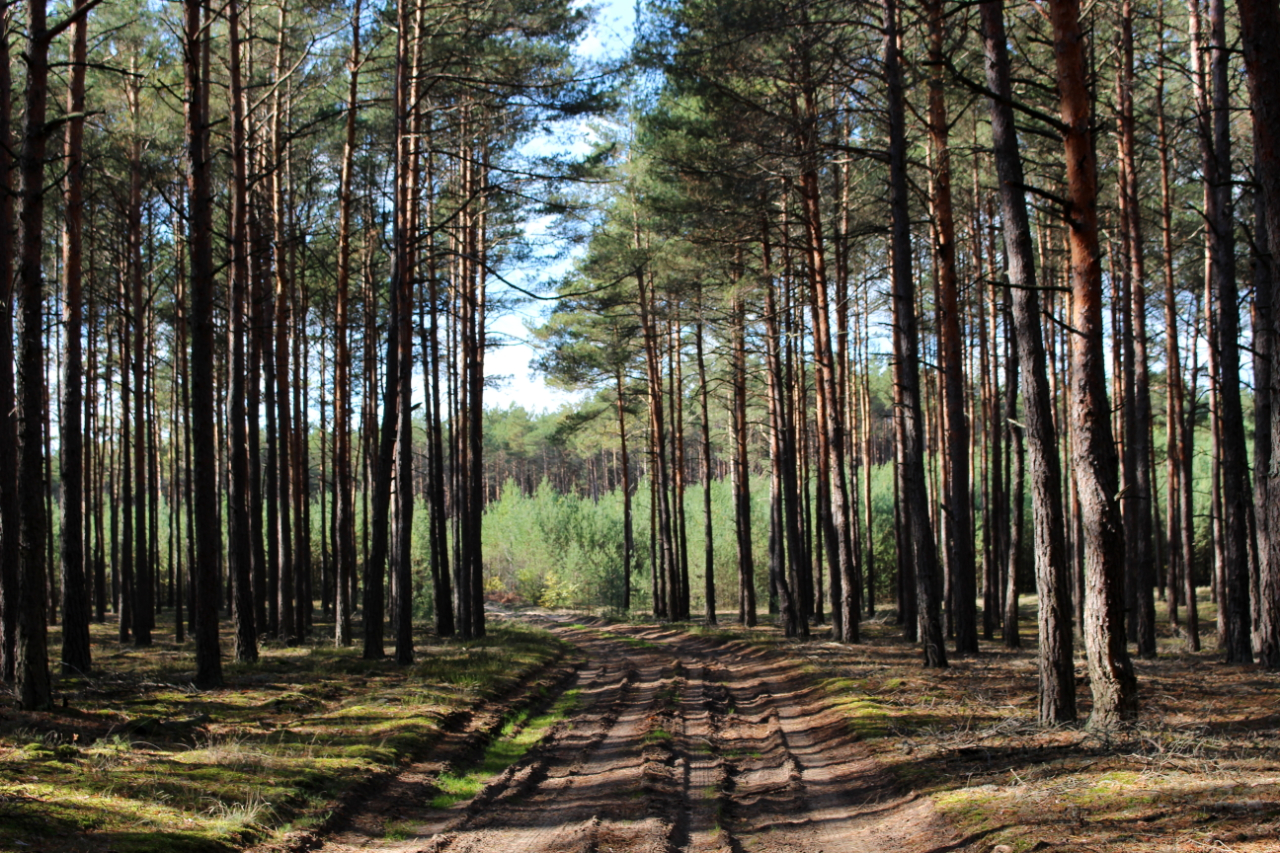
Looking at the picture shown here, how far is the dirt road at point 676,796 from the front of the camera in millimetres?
5168

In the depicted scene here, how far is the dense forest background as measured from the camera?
749cm

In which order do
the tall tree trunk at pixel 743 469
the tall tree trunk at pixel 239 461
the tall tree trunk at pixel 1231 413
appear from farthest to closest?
the tall tree trunk at pixel 743 469 → the tall tree trunk at pixel 239 461 → the tall tree trunk at pixel 1231 413

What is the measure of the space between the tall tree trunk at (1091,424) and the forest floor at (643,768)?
44cm

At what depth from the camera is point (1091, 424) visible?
6.54 m

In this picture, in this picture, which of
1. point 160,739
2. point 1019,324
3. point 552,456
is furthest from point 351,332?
point 552,456

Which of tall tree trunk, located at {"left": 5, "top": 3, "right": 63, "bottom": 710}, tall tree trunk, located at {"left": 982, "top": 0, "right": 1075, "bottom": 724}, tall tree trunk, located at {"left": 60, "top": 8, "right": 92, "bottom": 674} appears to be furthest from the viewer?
tall tree trunk, located at {"left": 60, "top": 8, "right": 92, "bottom": 674}

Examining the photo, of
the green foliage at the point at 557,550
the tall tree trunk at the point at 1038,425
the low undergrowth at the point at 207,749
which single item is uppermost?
the tall tree trunk at the point at 1038,425

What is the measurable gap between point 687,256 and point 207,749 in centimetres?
1589

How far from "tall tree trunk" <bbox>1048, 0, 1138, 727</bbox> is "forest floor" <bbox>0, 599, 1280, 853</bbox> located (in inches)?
17.3

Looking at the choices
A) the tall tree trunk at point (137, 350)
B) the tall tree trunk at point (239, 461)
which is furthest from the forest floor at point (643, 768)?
the tall tree trunk at point (137, 350)

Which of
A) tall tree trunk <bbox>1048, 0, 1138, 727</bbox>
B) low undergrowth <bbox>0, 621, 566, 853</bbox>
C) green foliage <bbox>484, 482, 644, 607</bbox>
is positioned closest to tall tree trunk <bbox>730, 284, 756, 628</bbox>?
low undergrowth <bbox>0, 621, 566, 853</bbox>

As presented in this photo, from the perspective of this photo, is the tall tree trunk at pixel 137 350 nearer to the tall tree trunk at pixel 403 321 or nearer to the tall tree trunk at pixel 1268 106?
the tall tree trunk at pixel 403 321

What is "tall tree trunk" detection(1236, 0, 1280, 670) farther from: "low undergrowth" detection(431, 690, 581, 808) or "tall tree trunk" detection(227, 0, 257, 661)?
"tall tree trunk" detection(227, 0, 257, 661)

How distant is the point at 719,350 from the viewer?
24156mm
